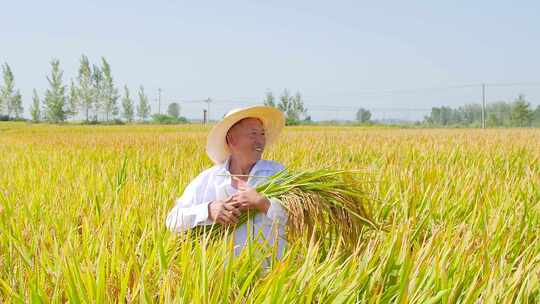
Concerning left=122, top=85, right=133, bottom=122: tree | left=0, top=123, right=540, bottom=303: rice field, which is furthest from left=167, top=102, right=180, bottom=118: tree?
left=0, top=123, right=540, bottom=303: rice field

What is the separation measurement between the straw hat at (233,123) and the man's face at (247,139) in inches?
1.1

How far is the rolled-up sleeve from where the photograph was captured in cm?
197

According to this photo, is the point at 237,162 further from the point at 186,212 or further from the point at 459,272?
the point at 459,272

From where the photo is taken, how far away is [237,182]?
2.19m

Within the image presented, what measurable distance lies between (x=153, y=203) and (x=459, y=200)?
1.44m

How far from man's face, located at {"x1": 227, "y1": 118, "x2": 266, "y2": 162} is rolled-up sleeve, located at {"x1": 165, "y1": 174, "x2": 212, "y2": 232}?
0.64 feet

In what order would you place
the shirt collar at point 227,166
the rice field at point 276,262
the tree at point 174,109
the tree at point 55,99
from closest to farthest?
the rice field at point 276,262 < the shirt collar at point 227,166 < the tree at point 55,99 < the tree at point 174,109

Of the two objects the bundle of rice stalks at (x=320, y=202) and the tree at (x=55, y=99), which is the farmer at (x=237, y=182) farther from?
the tree at (x=55, y=99)

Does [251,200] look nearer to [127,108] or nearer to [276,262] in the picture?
[276,262]

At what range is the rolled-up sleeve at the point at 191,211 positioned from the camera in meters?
1.97

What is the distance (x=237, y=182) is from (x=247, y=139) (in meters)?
0.20

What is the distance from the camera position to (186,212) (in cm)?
204

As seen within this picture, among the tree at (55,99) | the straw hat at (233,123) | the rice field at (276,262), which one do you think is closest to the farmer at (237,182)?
the straw hat at (233,123)

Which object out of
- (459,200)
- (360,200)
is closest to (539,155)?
(459,200)
